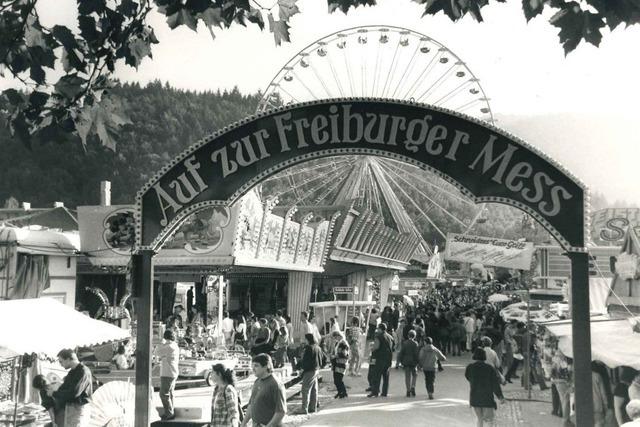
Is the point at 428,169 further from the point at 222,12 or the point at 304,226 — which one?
the point at 304,226

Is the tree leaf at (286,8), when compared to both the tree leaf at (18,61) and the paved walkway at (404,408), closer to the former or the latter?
the tree leaf at (18,61)

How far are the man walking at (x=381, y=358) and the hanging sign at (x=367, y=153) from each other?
776 centimetres

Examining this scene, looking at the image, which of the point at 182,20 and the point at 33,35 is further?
the point at 182,20

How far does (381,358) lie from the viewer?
545 inches

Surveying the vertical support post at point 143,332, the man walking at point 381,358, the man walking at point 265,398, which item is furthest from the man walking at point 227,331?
the man walking at point 265,398

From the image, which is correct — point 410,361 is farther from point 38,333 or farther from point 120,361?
point 38,333

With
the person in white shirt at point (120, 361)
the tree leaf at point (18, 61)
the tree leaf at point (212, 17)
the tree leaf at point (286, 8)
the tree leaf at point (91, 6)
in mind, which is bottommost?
the person in white shirt at point (120, 361)

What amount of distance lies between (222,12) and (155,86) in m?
67.6

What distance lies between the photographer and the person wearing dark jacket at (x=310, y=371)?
38.2ft

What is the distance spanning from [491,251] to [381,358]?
494 centimetres

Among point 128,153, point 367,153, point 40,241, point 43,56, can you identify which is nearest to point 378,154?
point 367,153

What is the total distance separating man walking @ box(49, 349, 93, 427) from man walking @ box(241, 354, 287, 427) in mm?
2331

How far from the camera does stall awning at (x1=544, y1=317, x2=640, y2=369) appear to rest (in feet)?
26.3

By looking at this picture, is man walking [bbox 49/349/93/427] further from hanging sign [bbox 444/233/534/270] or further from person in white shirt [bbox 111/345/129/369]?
hanging sign [bbox 444/233/534/270]
